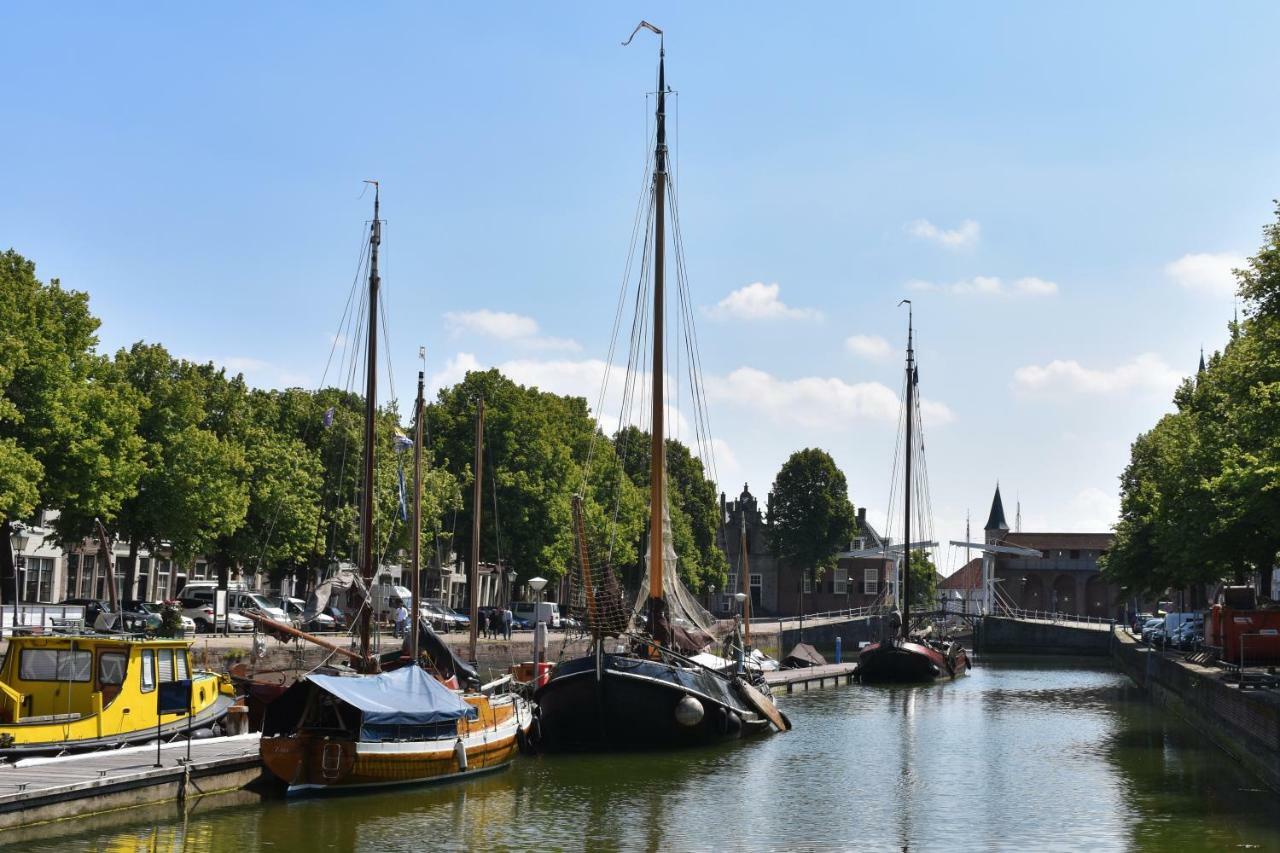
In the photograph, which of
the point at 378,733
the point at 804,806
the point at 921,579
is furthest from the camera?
the point at 921,579

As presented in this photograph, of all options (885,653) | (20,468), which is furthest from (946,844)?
(885,653)

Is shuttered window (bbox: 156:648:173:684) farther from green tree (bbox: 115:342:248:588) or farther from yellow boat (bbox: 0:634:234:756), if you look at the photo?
green tree (bbox: 115:342:248:588)

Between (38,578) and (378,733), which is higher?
(38,578)

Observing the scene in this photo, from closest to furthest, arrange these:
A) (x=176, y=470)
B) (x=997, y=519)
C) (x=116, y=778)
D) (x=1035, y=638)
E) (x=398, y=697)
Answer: (x=116, y=778) < (x=398, y=697) < (x=176, y=470) < (x=1035, y=638) < (x=997, y=519)

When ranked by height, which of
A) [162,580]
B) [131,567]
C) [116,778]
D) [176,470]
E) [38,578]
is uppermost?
[176,470]

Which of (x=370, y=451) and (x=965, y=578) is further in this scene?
(x=965, y=578)

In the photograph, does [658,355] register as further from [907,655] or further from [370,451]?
[907,655]

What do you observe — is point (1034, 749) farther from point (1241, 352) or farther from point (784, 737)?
point (1241, 352)

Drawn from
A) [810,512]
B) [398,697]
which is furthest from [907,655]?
[810,512]

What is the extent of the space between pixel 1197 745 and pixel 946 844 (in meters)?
19.1

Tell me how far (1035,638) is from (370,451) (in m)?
82.6

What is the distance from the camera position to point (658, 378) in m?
40.9

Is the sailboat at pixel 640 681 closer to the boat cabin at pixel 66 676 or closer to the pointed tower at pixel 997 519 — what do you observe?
the boat cabin at pixel 66 676

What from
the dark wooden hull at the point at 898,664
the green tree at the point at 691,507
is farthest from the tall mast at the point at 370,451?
the green tree at the point at 691,507
